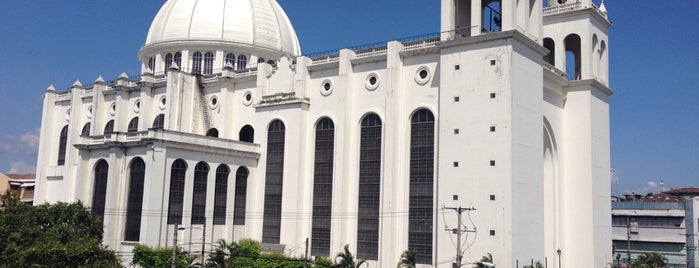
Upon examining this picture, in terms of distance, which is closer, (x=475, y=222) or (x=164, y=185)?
(x=475, y=222)

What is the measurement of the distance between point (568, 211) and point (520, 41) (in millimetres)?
13443

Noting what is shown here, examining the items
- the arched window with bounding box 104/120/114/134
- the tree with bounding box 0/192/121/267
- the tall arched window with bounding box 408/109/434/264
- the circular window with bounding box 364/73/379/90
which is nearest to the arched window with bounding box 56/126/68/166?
the arched window with bounding box 104/120/114/134

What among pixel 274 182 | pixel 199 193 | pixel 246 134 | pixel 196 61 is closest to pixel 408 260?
pixel 274 182

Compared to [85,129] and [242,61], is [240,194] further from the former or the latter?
[85,129]

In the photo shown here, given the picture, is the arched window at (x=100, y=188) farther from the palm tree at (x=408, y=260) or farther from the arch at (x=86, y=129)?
the palm tree at (x=408, y=260)

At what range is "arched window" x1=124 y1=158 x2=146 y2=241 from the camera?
45938mm

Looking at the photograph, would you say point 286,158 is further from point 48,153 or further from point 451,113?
point 48,153

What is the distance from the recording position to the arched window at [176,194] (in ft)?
150

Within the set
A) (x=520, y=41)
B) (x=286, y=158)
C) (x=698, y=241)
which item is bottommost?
(x=698, y=241)

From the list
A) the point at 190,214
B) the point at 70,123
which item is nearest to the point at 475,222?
the point at 190,214

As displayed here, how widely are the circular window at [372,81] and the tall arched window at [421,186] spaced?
3.58 meters

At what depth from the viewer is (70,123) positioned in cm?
6147

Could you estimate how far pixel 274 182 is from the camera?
49.2 meters

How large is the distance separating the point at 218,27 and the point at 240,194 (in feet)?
63.3
